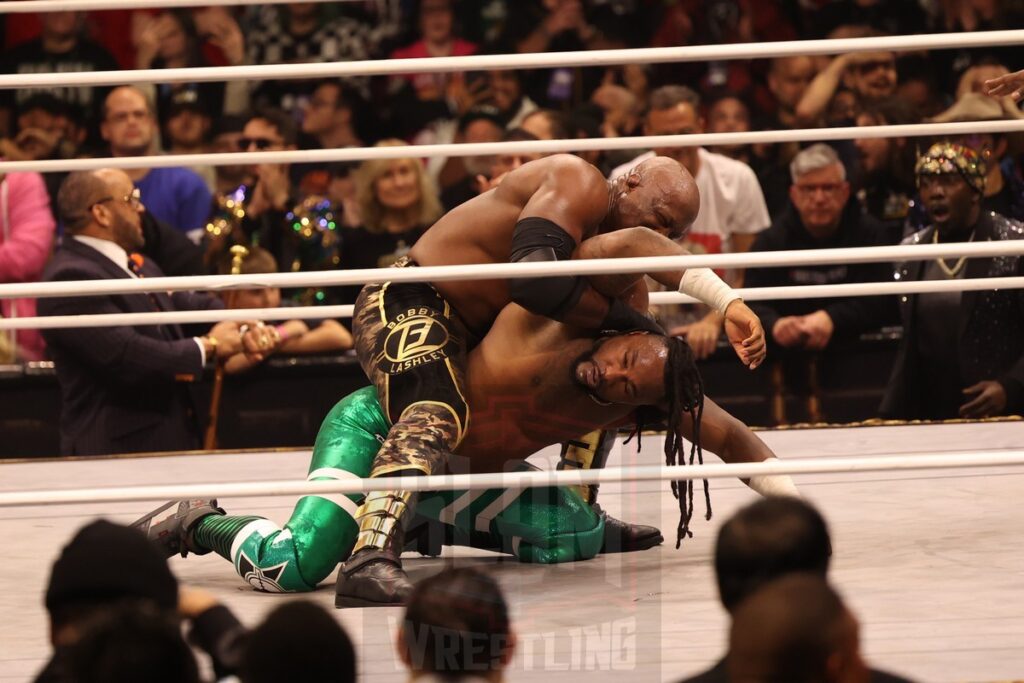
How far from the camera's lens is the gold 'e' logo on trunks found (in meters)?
2.71

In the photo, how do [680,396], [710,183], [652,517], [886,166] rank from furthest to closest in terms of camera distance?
1. [886,166]
2. [710,183]
3. [652,517]
4. [680,396]

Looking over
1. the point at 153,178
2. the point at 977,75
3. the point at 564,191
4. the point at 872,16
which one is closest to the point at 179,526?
the point at 564,191

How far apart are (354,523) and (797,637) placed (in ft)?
4.66

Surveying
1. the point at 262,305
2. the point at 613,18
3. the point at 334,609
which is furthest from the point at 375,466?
the point at 613,18

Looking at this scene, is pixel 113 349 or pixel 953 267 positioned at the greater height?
pixel 953 267

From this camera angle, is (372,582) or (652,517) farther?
(652,517)

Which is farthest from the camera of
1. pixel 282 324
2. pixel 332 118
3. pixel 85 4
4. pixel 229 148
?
pixel 332 118

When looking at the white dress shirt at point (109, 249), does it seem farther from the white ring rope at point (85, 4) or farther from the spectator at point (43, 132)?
the white ring rope at point (85, 4)

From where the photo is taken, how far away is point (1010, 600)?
2.41 m

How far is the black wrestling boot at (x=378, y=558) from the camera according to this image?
2473mm

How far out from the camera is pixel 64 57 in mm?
5176

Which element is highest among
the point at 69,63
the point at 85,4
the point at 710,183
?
the point at 85,4

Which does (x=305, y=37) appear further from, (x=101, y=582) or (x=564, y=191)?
(x=101, y=582)

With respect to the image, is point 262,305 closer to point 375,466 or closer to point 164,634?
point 375,466
